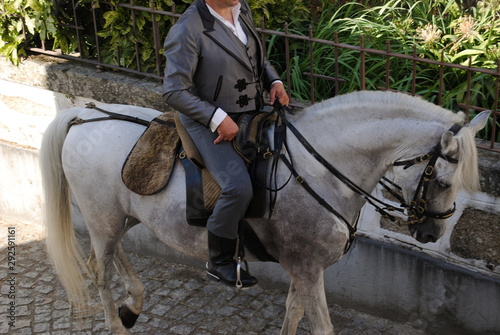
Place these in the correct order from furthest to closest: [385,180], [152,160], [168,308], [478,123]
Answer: [168,308] < [152,160] < [385,180] < [478,123]

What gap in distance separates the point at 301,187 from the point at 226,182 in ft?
1.44

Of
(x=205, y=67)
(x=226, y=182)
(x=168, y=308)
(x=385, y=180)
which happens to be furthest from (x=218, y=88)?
(x=168, y=308)

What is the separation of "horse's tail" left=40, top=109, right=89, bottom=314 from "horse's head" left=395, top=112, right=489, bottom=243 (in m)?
2.47

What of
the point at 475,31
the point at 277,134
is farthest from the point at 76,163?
the point at 475,31

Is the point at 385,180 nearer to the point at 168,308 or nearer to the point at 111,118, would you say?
the point at 111,118

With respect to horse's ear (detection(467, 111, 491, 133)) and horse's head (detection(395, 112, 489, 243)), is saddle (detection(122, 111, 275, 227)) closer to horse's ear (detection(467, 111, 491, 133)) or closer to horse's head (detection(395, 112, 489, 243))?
horse's head (detection(395, 112, 489, 243))

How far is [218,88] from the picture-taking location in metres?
4.11

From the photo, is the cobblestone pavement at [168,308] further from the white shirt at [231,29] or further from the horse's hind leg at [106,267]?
the white shirt at [231,29]

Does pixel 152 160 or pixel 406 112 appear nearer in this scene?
pixel 406 112

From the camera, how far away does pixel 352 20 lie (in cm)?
643

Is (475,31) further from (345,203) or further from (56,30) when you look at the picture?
(56,30)

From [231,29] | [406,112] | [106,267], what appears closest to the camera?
[406,112]

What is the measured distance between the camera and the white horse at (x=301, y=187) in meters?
3.59

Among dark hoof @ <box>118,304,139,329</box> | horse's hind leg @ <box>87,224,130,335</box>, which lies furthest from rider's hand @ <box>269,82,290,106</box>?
dark hoof @ <box>118,304,139,329</box>
